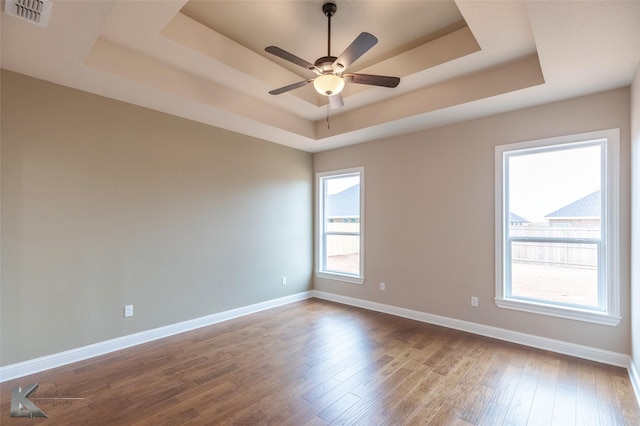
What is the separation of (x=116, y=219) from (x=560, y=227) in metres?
4.77

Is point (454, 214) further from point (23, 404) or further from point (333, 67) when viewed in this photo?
point (23, 404)

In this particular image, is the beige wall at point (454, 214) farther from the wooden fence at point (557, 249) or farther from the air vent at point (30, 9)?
the air vent at point (30, 9)

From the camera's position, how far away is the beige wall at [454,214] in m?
2.96

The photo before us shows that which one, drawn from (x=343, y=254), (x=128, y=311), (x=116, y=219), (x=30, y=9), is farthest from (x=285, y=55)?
(x=343, y=254)

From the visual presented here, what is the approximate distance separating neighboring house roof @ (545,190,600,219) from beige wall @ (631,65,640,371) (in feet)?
1.00

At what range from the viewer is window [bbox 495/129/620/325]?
2908mm

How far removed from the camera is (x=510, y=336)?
3400mm

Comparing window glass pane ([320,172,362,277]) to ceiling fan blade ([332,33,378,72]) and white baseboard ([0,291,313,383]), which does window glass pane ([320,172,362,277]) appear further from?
ceiling fan blade ([332,33,378,72])

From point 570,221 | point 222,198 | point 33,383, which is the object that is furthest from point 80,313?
point 570,221

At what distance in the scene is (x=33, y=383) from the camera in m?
2.51

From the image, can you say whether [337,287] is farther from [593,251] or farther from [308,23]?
[308,23]

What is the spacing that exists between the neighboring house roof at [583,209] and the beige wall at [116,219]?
3.76 m

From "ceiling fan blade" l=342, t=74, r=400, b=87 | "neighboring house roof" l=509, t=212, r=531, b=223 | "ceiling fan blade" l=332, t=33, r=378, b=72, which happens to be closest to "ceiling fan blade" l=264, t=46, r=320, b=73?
"ceiling fan blade" l=332, t=33, r=378, b=72

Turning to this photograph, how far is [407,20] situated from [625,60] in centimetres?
176
